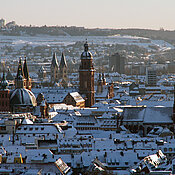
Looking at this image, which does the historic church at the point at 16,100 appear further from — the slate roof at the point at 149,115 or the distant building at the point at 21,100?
the slate roof at the point at 149,115

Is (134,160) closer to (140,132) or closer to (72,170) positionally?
(72,170)

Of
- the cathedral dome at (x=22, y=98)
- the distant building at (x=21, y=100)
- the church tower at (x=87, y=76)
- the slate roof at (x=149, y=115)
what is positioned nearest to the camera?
the slate roof at (x=149, y=115)

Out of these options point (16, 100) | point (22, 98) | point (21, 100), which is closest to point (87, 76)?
point (22, 98)

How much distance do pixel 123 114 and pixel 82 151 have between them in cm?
2952

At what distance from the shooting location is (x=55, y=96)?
15425 centimetres

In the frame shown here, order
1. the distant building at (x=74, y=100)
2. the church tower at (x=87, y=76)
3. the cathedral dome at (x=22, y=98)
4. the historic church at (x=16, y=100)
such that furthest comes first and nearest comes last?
the church tower at (x=87, y=76) → the distant building at (x=74, y=100) → the cathedral dome at (x=22, y=98) → the historic church at (x=16, y=100)

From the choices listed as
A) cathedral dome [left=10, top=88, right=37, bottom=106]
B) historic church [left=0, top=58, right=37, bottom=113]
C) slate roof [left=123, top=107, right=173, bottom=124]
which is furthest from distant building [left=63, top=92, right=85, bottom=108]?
slate roof [left=123, top=107, right=173, bottom=124]

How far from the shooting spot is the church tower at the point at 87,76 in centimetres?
15350

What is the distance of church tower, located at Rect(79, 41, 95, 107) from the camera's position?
154 m

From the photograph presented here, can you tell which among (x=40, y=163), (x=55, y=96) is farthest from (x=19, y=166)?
(x=55, y=96)

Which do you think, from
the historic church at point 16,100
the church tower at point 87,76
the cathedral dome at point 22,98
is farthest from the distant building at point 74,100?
the cathedral dome at point 22,98

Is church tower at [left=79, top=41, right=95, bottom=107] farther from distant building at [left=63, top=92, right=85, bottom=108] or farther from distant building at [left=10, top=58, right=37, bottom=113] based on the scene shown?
distant building at [left=10, top=58, right=37, bottom=113]

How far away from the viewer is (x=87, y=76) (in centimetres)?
15438

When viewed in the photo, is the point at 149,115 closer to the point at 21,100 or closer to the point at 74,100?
the point at 21,100
